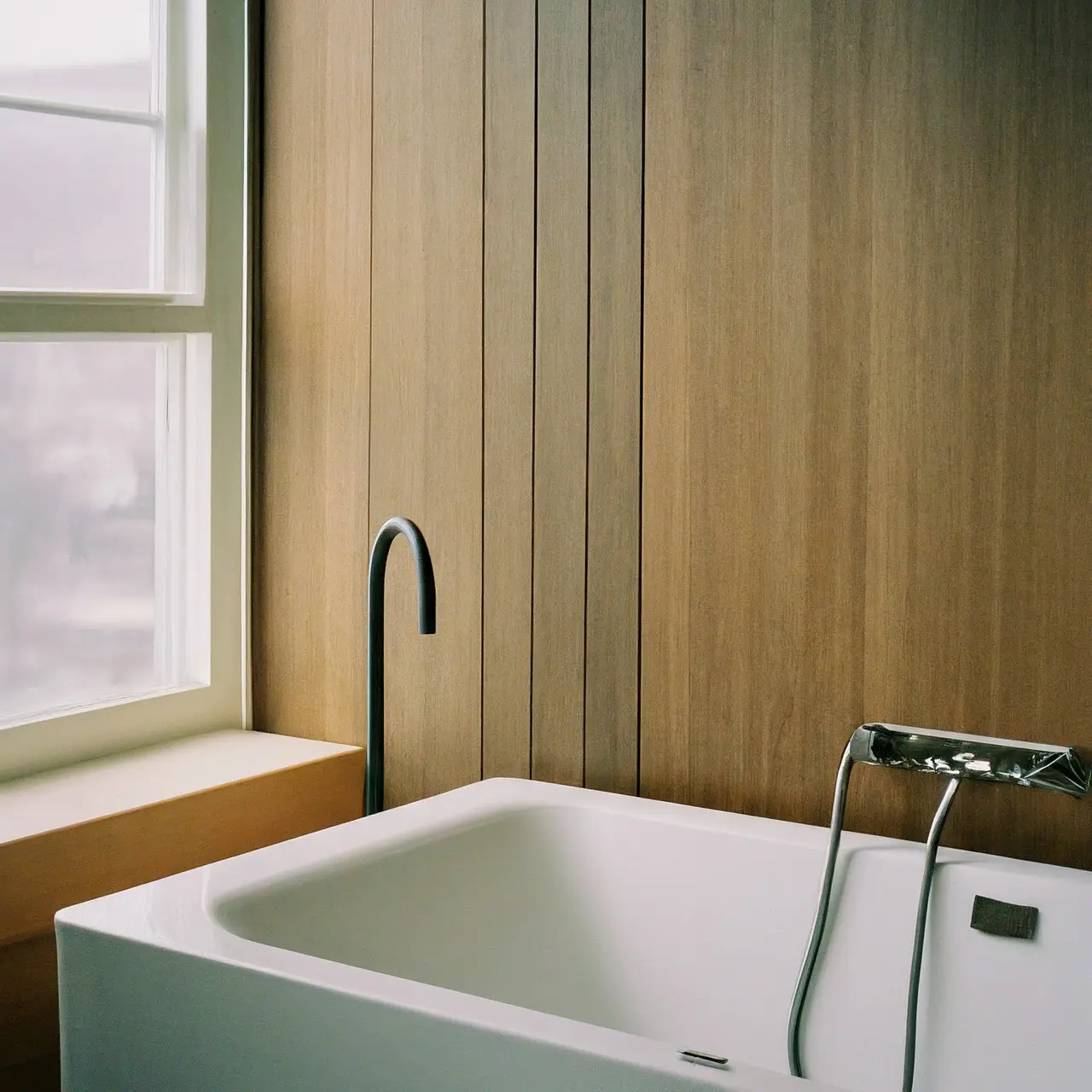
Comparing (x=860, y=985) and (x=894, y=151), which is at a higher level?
(x=894, y=151)

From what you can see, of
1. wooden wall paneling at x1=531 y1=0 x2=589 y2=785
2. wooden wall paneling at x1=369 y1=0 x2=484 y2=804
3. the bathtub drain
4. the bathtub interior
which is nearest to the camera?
the bathtub drain

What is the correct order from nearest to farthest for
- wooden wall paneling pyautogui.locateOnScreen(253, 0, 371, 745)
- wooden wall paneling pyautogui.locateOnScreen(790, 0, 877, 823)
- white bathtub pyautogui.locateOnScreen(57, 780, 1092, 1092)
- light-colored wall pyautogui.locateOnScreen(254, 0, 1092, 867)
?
white bathtub pyautogui.locateOnScreen(57, 780, 1092, 1092) < light-colored wall pyautogui.locateOnScreen(254, 0, 1092, 867) < wooden wall paneling pyautogui.locateOnScreen(790, 0, 877, 823) < wooden wall paneling pyautogui.locateOnScreen(253, 0, 371, 745)

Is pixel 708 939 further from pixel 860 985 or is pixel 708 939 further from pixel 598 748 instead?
pixel 598 748

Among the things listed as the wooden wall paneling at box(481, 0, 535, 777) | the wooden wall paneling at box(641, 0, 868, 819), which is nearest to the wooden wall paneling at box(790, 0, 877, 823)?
the wooden wall paneling at box(641, 0, 868, 819)

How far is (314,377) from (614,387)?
659 millimetres

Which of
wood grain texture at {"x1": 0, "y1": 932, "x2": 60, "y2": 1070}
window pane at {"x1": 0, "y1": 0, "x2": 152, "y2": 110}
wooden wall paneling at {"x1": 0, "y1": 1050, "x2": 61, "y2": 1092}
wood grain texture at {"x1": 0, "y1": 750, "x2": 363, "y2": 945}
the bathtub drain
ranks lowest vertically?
wooden wall paneling at {"x1": 0, "y1": 1050, "x2": 61, "y2": 1092}

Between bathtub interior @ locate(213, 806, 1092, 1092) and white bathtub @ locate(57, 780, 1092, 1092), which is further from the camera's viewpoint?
bathtub interior @ locate(213, 806, 1092, 1092)

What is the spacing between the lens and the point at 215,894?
1.54 m

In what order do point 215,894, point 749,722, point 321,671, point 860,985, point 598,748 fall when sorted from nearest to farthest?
point 215,894 < point 860,985 < point 749,722 < point 598,748 < point 321,671

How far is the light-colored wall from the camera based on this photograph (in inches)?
68.8

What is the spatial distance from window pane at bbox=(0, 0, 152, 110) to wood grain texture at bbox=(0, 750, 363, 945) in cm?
120

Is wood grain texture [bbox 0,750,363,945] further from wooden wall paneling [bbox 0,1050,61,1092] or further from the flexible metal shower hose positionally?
the flexible metal shower hose

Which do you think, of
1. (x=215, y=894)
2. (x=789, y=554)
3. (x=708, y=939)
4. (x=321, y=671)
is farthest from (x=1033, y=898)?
(x=321, y=671)

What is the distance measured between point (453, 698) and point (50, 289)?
0.97m
